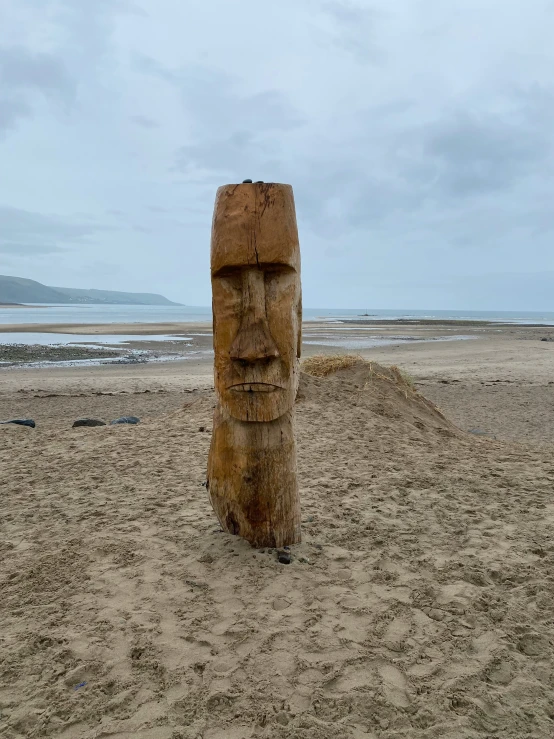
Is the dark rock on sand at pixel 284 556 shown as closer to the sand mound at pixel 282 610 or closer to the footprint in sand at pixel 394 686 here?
the sand mound at pixel 282 610

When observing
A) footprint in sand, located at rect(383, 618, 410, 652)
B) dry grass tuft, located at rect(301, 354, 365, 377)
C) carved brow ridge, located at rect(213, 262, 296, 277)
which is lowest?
footprint in sand, located at rect(383, 618, 410, 652)

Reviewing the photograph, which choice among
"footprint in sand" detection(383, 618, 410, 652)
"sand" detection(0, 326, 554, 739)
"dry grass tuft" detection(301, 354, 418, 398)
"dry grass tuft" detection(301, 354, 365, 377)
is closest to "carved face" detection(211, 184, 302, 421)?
"sand" detection(0, 326, 554, 739)

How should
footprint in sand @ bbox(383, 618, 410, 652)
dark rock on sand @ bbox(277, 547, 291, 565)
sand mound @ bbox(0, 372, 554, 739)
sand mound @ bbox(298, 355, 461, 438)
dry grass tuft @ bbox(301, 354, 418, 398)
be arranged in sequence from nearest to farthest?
Answer: sand mound @ bbox(0, 372, 554, 739)
footprint in sand @ bbox(383, 618, 410, 652)
dark rock on sand @ bbox(277, 547, 291, 565)
sand mound @ bbox(298, 355, 461, 438)
dry grass tuft @ bbox(301, 354, 418, 398)

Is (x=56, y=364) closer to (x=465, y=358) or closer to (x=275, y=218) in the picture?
(x=465, y=358)

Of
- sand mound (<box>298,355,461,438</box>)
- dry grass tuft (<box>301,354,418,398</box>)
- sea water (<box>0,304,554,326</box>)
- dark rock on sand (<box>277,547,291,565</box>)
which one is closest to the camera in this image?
dark rock on sand (<box>277,547,291,565</box>)

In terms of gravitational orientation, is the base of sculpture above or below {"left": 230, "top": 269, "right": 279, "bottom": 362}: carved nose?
below

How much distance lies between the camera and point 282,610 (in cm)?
368

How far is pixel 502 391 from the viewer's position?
14859 mm

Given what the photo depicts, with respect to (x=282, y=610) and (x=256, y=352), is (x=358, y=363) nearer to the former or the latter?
(x=256, y=352)

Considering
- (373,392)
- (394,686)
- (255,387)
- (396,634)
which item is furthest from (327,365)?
(394,686)

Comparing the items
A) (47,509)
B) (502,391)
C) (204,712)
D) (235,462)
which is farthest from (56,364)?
(204,712)

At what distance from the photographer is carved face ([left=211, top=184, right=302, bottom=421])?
4.07 metres

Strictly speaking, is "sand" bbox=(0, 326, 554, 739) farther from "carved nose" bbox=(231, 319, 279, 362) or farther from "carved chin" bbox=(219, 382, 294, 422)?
"carved nose" bbox=(231, 319, 279, 362)

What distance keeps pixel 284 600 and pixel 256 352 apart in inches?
66.4
